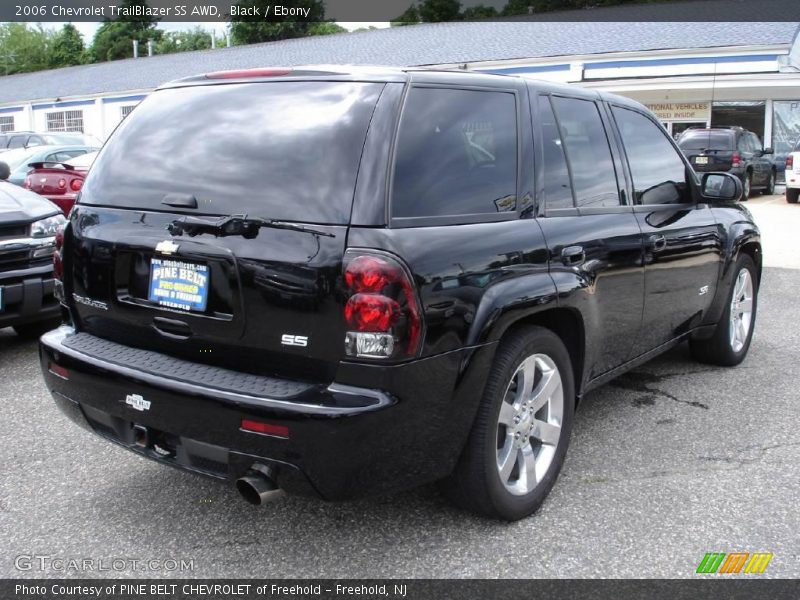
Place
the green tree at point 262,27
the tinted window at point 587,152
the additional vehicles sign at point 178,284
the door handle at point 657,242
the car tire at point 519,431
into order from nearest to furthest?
1. the additional vehicles sign at point 178,284
2. the car tire at point 519,431
3. the tinted window at point 587,152
4. the door handle at point 657,242
5. the green tree at point 262,27

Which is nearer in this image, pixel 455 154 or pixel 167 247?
pixel 167 247

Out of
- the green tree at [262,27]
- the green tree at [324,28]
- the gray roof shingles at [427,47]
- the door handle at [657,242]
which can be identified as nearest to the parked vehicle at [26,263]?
the door handle at [657,242]

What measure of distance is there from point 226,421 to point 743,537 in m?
2.07

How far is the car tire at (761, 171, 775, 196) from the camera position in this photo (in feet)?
72.8

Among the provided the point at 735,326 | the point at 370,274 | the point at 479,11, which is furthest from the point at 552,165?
the point at 479,11

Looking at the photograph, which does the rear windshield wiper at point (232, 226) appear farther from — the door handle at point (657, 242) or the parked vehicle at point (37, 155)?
the parked vehicle at point (37, 155)

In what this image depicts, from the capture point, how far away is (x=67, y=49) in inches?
3295

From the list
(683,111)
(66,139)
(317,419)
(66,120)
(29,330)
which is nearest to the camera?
(317,419)

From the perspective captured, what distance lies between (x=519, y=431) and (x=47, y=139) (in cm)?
1689

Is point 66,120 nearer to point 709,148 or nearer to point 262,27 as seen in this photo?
point 262,27

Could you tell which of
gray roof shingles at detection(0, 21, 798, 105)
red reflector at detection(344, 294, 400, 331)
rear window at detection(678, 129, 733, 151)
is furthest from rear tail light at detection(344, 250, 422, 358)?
gray roof shingles at detection(0, 21, 798, 105)

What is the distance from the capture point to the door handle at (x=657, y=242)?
4.09 m

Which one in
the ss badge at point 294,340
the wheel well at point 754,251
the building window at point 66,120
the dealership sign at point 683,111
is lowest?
the wheel well at point 754,251

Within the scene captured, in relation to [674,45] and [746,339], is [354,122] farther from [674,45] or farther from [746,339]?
[674,45]
